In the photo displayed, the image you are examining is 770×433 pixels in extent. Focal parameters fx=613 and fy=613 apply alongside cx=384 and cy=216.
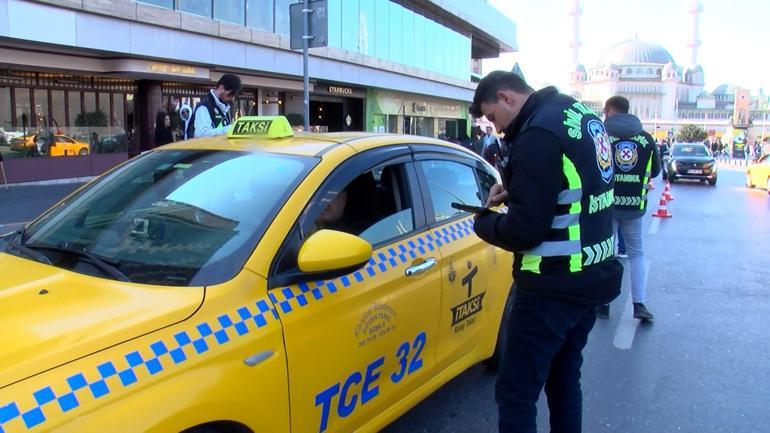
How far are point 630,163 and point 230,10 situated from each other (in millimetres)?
15043

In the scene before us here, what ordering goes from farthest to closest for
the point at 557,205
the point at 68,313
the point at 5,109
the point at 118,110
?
the point at 118,110 → the point at 5,109 → the point at 557,205 → the point at 68,313

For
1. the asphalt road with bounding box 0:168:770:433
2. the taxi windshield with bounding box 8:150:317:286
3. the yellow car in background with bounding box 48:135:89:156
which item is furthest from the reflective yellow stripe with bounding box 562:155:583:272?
the yellow car in background with bounding box 48:135:89:156

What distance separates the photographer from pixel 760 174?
19.7 m

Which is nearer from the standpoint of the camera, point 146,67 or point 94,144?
point 146,67

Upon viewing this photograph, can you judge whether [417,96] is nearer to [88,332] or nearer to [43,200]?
[43,200]

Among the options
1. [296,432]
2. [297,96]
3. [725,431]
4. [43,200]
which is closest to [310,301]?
[296,432]

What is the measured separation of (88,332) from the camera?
175 cm

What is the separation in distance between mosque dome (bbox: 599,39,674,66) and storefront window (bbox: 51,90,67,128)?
498 feet

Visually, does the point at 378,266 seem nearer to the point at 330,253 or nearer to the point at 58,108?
the point at 330,253

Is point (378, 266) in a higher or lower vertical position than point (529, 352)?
higher

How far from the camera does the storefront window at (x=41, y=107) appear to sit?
15531 mm

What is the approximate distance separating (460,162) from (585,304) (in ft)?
4.86

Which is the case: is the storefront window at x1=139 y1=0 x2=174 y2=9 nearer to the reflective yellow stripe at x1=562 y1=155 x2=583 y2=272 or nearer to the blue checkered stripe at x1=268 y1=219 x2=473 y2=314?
the blue checkered stripe at x1=268 y1=219 x2=473 y2=314

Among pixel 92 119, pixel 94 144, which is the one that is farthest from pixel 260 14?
pixel 94 144
